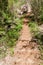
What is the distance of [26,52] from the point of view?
28.7 ft

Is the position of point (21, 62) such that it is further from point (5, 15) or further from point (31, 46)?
point (5, 15)

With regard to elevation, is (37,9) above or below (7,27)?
above

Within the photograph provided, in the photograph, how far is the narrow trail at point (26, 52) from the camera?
780cm

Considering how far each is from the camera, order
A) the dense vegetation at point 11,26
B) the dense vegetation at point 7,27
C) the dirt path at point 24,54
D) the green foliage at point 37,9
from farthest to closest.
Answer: the green foliage at point 37,9 → the dense vegetation at point 7,27 → the dense vegetation at point 11,26 → the dirt path at point 24,54

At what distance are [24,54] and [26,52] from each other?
0.74 ft

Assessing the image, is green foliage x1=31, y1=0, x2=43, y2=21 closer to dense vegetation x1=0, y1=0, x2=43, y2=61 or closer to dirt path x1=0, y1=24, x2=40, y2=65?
dense vegetation x1=0, y1=0, x2=43, y2=61

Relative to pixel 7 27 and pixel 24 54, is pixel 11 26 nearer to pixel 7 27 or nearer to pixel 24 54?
pixel 7 27

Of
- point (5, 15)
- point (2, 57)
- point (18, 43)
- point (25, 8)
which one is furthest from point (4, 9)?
point (25, 8)

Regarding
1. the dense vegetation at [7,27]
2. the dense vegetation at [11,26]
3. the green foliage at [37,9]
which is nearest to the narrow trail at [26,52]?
the dense vegetation at [11,26]

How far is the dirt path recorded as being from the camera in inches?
306

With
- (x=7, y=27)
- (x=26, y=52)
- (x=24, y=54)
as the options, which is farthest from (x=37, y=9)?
(x=24, y=54)

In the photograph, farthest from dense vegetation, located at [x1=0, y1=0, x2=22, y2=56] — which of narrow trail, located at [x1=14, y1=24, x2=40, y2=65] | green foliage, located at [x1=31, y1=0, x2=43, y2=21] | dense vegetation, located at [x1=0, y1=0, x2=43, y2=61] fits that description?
green foliage, located at [x1=31, y1=0, x2=43, y2=21]

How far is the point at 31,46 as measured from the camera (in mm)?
9336

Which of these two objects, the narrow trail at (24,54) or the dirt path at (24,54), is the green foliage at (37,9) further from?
the dirt path at (24,54)
